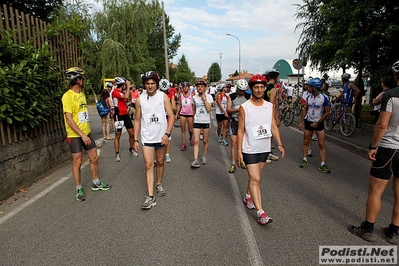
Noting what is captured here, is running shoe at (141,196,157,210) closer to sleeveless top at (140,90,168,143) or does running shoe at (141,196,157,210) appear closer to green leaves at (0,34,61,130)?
sleeveless top at (140,90,168,143)

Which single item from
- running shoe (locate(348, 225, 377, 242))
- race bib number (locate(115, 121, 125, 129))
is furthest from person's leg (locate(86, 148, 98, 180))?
running shoe (locate(348, 225, 377, 242))

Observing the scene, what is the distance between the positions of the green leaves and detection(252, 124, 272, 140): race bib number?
3836mm

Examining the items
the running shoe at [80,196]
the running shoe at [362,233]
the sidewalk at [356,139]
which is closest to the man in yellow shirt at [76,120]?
the running shoe at [80,196]

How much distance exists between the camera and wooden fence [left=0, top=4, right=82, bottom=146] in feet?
15.3

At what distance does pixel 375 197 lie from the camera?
10.4 feet

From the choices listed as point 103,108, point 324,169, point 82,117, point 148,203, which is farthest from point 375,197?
point 103,108

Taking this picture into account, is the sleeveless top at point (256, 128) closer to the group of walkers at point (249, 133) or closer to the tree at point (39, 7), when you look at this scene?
the group of walkers at point (249, 133)

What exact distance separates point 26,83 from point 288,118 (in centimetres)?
1079

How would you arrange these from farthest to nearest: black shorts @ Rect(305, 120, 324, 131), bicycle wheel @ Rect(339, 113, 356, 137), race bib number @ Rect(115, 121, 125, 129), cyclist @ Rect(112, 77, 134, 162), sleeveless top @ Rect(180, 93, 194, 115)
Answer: bicycle wheel @ Rect(339, 113, 356, 137) → sleeveless top @ Rect(180, 93, 194, 115) → cyclist @ Rect(112, 77, 134, 162) → race bib number @ Rect(115, 121, 125, 129) → black shorts @ Rect(305, 120, 324, 131)

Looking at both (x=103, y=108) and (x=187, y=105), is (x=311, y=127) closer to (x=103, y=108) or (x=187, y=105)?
(x=187, y=105)

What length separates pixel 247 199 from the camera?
424 cm

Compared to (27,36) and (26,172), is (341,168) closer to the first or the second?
(26,172)

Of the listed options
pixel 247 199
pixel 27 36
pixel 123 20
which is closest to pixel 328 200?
pixel 247 199

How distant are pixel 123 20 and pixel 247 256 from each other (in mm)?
28607
